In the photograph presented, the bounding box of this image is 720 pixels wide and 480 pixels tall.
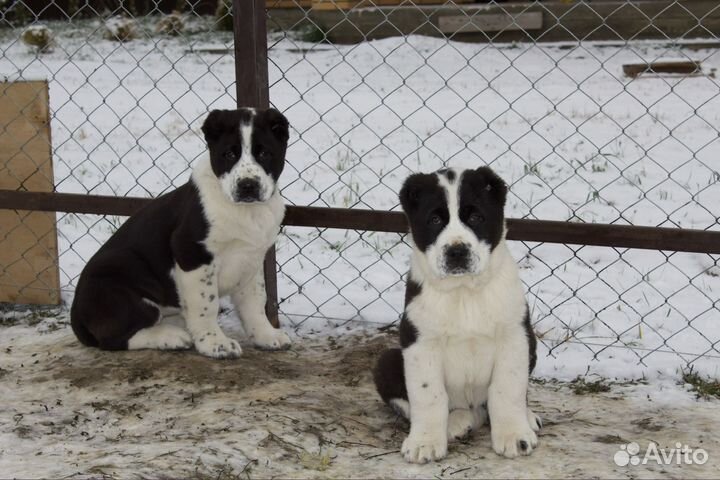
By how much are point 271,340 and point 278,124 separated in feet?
3.70

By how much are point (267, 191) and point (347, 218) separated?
655 mm

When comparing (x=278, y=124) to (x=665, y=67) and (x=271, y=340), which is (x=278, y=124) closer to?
(x=271, y=340)

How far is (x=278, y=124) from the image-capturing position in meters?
4.59

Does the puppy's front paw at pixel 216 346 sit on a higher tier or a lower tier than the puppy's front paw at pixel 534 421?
higher

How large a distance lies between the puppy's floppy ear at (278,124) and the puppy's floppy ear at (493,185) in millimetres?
1256

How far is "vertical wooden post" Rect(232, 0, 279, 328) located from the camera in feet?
16.0

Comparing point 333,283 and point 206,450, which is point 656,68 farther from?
point 206,450

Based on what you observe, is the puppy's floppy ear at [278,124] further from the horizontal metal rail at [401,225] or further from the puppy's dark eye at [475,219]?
the puppy's dark eye at [475,219]

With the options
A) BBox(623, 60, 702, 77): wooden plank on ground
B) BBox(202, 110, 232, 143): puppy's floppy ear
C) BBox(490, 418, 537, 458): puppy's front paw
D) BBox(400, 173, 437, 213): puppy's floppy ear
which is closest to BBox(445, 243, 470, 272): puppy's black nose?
BBox(400, 173, 437, 213): puppy's floppy ear

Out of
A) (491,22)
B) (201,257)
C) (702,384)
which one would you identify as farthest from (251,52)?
(491,22)

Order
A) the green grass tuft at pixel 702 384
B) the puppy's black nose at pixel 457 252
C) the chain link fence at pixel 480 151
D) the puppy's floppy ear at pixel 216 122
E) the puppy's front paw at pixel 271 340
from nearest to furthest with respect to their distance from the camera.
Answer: the puppy's black nose at pixel 457 252
the green grass tuft at pixel 702 384
the puppy's floppy ear at pixel 216 122
the puppy's front paw at pixel 271 340
the chain link fence at pixel 480 151

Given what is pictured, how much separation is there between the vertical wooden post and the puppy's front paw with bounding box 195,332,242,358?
116 cm

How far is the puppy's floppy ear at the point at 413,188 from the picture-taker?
364 centimetres

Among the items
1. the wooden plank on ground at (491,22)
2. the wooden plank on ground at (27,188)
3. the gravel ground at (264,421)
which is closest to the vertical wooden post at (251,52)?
the gravel ground at (264,421)
